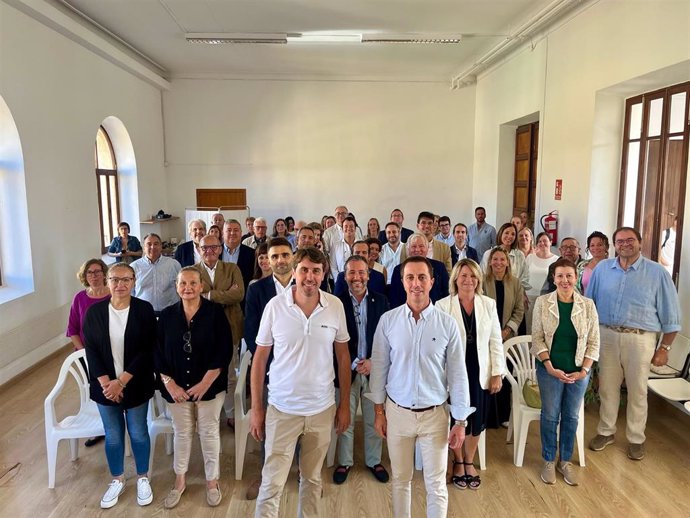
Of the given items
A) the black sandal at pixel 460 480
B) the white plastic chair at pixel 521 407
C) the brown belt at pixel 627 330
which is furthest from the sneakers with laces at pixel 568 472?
the brown belt at pixel 627 330

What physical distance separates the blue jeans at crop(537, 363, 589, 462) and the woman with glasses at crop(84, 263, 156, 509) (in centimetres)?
259

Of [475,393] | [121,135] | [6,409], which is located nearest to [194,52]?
[121,135]

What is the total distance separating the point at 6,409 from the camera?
14.2 feet

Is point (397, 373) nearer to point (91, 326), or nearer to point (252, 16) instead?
point (91, 326)

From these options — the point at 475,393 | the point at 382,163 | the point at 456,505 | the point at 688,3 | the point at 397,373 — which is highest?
the point at 688,3

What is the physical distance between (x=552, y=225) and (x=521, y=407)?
379cm

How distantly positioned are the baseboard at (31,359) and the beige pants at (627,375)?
5455 millimetres

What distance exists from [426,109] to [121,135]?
598cm

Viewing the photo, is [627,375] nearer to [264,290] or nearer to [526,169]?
[264,290]

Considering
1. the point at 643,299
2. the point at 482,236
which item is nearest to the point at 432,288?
the point at 643,299

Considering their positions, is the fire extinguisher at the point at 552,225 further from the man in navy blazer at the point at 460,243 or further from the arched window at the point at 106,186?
the arched window at the point at 106,186

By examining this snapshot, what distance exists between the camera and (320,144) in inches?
400

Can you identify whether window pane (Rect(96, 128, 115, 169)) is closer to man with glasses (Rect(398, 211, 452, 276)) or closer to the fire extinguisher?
man with glasses (Rect(398, 211, 452, 276))

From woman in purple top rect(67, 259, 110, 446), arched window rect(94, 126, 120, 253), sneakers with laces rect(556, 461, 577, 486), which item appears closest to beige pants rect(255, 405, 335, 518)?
sneakers with laces rect(556, 461, 577, 486)
